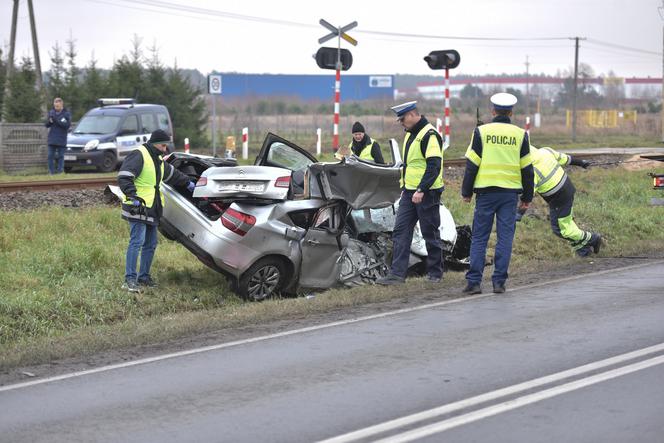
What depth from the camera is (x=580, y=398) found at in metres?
6.11

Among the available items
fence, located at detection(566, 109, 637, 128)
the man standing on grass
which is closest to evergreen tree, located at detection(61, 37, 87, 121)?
the man standing on grass

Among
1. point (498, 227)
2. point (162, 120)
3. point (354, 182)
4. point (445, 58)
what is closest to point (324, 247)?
point (354, 182)

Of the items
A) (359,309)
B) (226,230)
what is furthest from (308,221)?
(359,309)

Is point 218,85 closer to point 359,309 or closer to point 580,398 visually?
point 359,309

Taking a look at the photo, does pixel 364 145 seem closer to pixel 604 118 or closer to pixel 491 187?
pixel 491 187

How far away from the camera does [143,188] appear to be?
1069 centimetres

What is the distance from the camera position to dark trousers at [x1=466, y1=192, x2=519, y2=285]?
1020 cm

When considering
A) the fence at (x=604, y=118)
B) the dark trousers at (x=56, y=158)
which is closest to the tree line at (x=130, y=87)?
the dark trousers at (x=56, y=158)

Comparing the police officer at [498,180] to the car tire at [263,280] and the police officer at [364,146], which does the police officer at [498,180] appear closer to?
the car tire at [263,280]

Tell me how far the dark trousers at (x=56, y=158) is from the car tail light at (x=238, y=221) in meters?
14.1

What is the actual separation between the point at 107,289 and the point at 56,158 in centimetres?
1398

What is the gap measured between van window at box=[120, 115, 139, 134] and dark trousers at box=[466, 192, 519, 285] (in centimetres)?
1694

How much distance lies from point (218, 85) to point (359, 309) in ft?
59.4

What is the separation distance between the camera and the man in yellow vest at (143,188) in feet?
35.0
